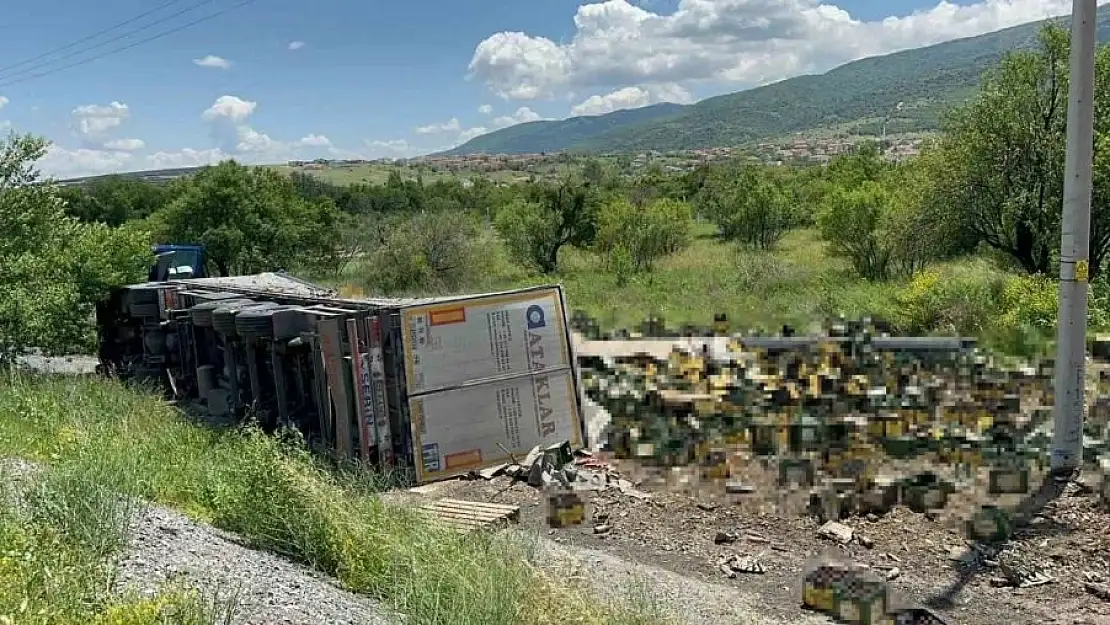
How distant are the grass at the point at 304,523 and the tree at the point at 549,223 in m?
31.8

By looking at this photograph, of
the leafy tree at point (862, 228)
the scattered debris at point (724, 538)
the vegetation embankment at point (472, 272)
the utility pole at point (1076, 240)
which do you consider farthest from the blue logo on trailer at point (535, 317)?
the leafy tree at point (862, 228)

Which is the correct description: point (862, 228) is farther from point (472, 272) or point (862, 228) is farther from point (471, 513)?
point (471, 513)

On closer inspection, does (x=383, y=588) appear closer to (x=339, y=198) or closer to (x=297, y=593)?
(x=297, y=593)

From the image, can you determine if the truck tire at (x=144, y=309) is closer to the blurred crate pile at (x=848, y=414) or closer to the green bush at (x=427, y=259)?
the blurred crate pile at (x=848, y=414)

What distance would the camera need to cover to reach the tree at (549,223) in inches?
1660

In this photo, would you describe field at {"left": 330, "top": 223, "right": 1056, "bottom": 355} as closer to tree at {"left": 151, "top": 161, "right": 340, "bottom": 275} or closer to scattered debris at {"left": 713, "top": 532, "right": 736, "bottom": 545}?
tree at {"left": 151, "top": 161, "right": 340, "bottom": 275}

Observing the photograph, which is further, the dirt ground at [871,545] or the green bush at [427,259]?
the green bush at [427,259]

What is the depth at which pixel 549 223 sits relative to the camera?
42.8 m

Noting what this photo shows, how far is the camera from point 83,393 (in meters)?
12.8

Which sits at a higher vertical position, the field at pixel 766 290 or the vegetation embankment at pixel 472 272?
the vegetation embankment at pixel 472 272

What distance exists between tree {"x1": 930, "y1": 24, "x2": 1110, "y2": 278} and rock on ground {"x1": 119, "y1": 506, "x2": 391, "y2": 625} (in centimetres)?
1783

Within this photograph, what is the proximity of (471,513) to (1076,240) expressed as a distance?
6.07m

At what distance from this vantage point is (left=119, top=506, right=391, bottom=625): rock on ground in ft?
16.5

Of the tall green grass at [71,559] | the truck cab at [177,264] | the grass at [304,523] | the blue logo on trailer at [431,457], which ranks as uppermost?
the truck cab at [177,264]
